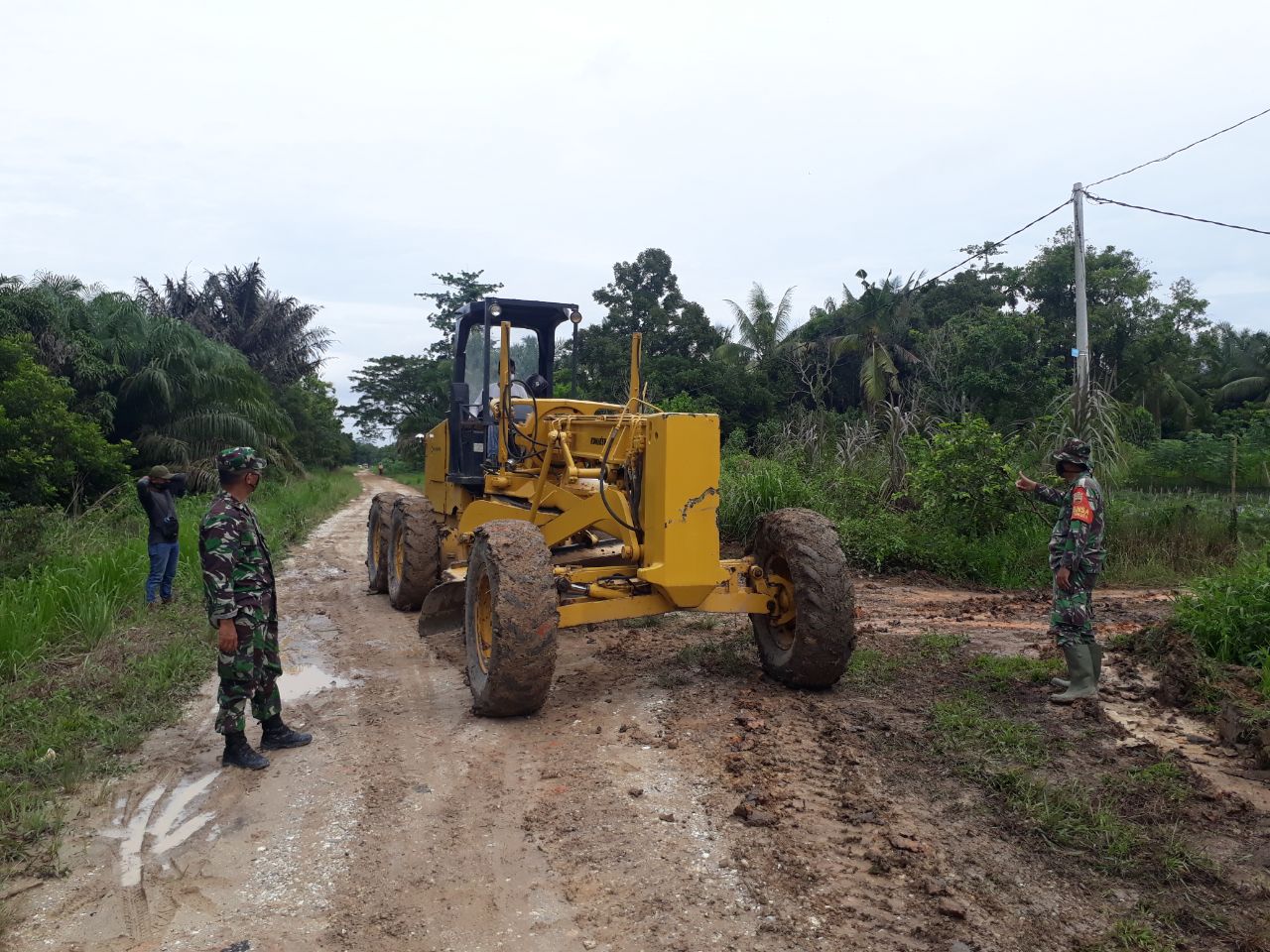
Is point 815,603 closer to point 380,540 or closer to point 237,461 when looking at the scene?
point 237,461

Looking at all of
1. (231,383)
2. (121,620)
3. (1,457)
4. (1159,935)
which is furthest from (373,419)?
(1159,935)

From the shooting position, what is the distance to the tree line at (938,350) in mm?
22406

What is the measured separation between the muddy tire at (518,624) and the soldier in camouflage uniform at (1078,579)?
10.2ft

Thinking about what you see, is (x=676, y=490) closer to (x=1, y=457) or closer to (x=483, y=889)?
(x=483, y=889)

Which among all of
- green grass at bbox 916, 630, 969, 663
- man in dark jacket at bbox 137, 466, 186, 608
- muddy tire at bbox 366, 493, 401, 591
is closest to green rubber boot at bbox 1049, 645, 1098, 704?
green grass at bbox 916, 630, 969, 663

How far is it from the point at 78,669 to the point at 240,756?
8.74ft

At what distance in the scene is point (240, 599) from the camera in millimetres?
5152

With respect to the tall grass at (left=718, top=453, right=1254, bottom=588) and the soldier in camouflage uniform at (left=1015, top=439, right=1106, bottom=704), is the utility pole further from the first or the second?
the soldier in camouflage uniform at (left=1015, top=439, right=1106, bottom=704)

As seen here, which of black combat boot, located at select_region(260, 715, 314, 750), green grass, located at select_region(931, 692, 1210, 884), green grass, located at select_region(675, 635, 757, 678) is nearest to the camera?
green grass, located at select_region(931, 692, 1210, 884)

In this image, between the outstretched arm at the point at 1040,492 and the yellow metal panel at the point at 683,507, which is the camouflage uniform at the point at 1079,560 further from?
the yellow metal panel at the point at 683,507

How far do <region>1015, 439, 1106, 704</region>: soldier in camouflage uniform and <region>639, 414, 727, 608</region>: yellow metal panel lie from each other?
217 cm

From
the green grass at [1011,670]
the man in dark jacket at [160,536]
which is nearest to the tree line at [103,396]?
the man in dark jacket at [160,536]

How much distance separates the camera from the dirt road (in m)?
3.36

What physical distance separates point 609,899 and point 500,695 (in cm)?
210
